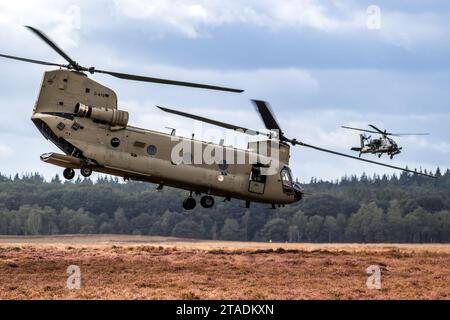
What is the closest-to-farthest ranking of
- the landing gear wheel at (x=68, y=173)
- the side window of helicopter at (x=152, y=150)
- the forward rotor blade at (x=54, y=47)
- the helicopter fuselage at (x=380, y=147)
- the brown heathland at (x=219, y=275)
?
the brown heathland at (x=219, y=275)
the forward rotor blade at (x=54, y=47)
the landing gear wheel at (x=68, y=173)
the side window of helicopter at (x=152, y=150)
the helicopter fuselage at (x=380, y=147)

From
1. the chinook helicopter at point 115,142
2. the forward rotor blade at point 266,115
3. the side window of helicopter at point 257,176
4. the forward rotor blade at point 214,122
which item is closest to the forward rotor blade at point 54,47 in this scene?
the chinook helicopter at point 115,142

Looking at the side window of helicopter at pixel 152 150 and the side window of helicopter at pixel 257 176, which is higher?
the side window of helicopter at pixel 152 150

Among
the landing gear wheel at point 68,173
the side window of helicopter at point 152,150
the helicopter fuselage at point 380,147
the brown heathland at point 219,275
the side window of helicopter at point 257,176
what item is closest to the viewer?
the brown heathland at point 219,275

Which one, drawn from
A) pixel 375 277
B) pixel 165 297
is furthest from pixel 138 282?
pixel 375 277

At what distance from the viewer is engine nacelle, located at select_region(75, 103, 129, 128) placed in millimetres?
39969

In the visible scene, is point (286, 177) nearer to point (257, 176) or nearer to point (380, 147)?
point (257, 176)

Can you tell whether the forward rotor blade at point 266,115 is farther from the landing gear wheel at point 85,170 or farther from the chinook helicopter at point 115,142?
the landing gear wheel at point 85,170

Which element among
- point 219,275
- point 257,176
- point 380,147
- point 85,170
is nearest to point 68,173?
point 85,170

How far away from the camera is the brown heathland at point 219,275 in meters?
32.7

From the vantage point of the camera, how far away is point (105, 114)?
4038 centimetres

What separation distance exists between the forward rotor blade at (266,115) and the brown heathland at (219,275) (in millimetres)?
7996

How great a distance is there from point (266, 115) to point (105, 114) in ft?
31.7

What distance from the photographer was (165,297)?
3133 cm
